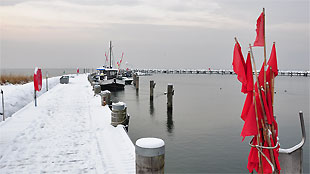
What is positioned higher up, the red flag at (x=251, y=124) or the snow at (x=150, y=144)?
the red flag at (x=251, y=124)

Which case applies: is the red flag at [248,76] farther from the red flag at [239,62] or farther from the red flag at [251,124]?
the red flag at [251,124]

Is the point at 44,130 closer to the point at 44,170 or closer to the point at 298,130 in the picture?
the point at 44,170

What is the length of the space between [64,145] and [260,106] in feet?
17.7

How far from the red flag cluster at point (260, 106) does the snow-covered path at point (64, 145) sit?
272cm

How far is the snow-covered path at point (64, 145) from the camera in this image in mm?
5164

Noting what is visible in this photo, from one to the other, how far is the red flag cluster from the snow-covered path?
272 centimetres

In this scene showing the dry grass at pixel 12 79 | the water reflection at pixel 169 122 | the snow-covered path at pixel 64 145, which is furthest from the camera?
the dry grass at pixel 12 79

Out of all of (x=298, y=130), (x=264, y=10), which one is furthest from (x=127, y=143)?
(x=298, y=130)

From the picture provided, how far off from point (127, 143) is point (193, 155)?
5133 mm

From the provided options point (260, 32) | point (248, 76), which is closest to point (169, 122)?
point (248, 76)

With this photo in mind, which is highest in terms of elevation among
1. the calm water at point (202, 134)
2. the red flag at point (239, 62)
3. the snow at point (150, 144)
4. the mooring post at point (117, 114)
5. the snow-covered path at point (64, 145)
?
the red flag at point (239, 62)

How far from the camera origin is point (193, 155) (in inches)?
422

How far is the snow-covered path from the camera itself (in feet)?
16.9

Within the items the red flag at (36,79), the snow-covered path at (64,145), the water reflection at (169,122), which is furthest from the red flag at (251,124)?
the water reflection at (169,122)
